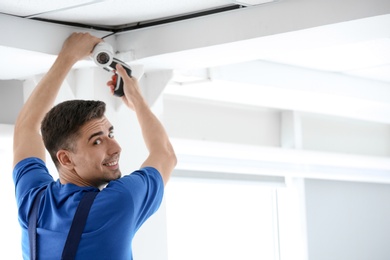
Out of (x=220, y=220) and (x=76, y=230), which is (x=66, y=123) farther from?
(x=220, y=220)

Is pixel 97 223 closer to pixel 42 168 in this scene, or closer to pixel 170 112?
pixel 42 168

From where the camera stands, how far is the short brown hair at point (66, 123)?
8.54 feet

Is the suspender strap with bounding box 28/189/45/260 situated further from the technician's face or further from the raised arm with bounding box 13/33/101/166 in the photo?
the raised arm with bounding box 13/33/101/166

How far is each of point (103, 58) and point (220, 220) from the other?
3.12m

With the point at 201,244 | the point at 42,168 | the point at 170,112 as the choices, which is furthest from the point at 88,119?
the point at 201,244

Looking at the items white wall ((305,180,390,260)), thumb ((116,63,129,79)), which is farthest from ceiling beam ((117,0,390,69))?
white wall ((305,180,390,260))

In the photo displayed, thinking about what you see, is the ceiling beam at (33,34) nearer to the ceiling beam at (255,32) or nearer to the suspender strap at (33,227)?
the ceiling beam at (255,32)

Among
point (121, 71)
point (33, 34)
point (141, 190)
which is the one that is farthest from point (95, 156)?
point (33, 34)

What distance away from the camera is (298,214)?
22.1 ft

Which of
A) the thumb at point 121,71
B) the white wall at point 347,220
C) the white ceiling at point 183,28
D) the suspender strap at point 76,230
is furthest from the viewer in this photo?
the white wall at point 347,220

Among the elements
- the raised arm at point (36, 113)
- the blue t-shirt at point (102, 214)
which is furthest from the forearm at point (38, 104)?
the blue t-shirt at point (102, 214)

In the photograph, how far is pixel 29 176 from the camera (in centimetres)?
274

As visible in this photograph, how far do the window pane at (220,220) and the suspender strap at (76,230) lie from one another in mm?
3238

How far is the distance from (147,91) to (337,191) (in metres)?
3.36
